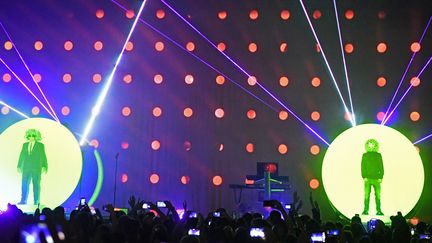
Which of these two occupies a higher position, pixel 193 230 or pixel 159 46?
pixel 159 46

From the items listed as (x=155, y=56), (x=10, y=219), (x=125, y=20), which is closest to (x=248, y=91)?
(x=155, y=56)

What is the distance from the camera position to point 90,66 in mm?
9391

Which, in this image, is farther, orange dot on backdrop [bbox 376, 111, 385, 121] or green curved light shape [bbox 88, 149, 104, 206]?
green curved light shape [bbox 88, 149, 104, 206]

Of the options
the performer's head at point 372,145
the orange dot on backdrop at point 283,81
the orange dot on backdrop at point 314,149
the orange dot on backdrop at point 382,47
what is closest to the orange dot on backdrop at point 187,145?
the orange dot on backdrop at point 283,81

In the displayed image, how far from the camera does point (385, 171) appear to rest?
7984 millimetres

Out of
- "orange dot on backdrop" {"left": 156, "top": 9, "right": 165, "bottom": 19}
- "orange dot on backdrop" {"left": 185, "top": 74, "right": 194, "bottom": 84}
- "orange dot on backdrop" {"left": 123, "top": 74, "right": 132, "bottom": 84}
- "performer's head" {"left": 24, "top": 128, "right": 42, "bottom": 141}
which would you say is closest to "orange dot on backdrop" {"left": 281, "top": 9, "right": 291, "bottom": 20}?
"orange dot on backdrop" {"left": 185, "top": 74, "right": 194, "bottom": 84}

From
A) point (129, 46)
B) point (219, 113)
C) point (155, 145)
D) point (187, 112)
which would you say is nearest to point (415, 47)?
point (219, 113)

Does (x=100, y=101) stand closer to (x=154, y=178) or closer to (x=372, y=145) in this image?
(x=154, y=178)

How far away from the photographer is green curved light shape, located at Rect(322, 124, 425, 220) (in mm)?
7781

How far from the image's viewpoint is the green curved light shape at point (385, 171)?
7781 millimetres

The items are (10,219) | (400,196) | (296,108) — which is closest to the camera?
(10,219)

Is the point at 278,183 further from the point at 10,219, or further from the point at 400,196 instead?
the point at 10,219

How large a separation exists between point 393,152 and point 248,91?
252cm

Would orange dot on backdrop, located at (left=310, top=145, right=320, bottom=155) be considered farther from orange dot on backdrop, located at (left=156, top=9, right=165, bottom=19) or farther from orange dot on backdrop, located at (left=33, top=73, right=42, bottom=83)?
orange dot on backdrop, located at (left=33, top=73, right=42, bottom=83)
